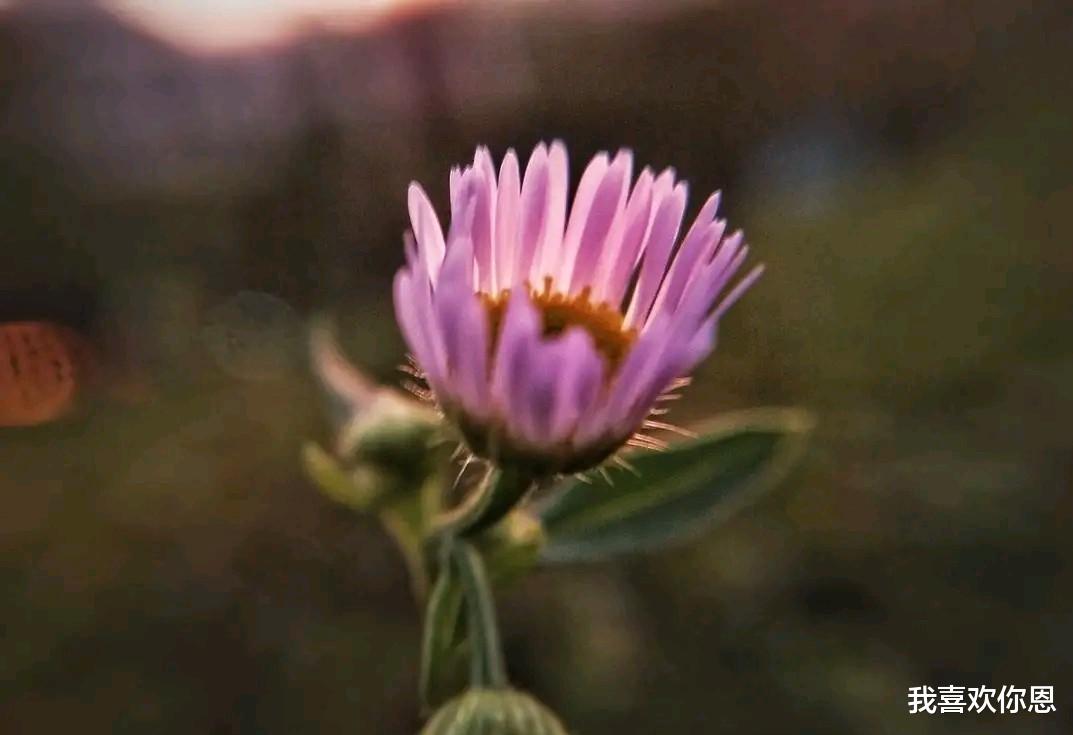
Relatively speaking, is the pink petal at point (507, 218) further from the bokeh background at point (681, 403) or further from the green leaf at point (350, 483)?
the bokeh background at point (681, 403)

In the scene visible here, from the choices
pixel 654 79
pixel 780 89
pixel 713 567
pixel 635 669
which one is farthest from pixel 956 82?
pixel 635 669

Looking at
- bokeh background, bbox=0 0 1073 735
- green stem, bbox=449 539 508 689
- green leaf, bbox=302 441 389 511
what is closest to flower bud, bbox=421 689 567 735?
green stem, bbox=449 539 508 689

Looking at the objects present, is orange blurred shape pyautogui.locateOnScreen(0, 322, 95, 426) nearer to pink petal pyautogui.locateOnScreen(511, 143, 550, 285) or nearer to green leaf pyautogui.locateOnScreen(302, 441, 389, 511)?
green leaf pyautogui.locateOnScreen(302, 441, 389, 511)

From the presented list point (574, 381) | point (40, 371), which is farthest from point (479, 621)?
point (40, 371)

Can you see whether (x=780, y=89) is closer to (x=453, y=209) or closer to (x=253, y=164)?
(x=253, y=164)

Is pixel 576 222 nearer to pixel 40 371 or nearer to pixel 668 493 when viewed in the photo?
pixel 668 493

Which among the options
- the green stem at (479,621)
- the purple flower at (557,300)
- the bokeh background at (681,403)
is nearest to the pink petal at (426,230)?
the purple flower at (557,300)

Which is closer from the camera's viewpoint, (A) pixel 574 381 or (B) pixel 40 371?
(A) pixel 574 381
